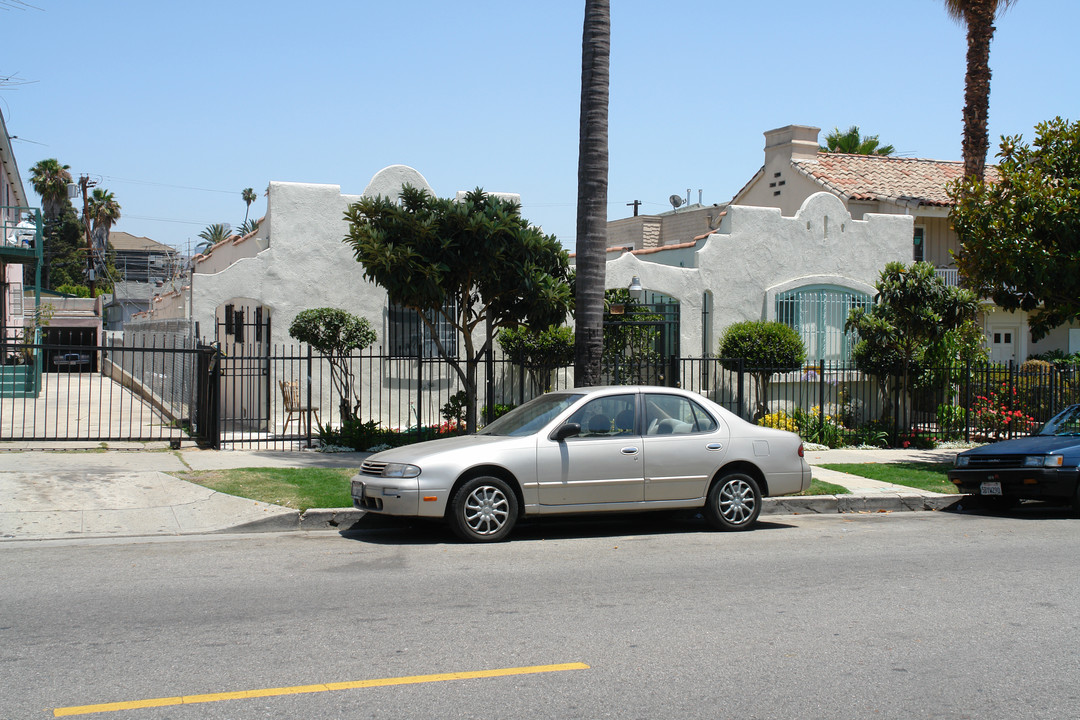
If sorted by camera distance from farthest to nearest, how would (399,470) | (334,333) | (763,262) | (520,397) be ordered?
(763,262), (520,397), (334,333), (399,470)

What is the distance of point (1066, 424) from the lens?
41.5ft

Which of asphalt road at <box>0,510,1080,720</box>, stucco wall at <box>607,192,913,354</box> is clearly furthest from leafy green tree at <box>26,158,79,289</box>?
asphalt road at <box>0,510,1080,720</box>

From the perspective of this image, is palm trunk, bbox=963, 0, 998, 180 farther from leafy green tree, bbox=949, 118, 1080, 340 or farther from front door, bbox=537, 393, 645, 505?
front door, bbox=537, 393, 645, 505

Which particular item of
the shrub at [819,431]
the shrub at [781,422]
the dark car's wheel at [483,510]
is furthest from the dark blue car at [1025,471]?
the dark car's wheel at [483,510]

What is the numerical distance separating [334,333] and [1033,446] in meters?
10.5

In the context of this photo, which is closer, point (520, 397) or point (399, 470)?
point (399, 470)

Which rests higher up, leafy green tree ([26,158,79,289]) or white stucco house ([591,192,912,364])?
leafy green tree ([26,158,79,289])

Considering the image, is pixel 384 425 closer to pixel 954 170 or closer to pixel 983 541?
pixel 983 541

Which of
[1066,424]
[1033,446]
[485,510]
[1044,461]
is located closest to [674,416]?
[485,510]

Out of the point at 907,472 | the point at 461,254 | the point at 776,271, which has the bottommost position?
the point at 907,472

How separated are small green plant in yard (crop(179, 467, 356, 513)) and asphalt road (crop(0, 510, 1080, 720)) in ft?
3.16

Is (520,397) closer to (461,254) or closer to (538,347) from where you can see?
(538,347)

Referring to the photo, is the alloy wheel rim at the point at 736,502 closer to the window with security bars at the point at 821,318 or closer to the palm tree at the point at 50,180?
Answer: the window with security bars at the point at 821,318

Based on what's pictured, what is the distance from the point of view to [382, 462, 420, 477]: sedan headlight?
8.93 meters
